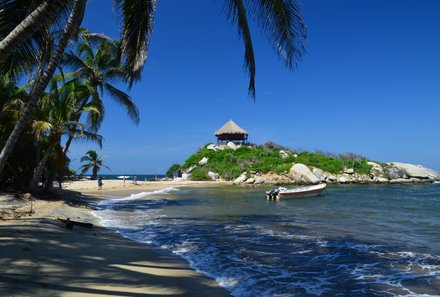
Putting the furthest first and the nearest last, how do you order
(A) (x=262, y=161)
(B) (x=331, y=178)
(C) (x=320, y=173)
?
(A) (x=262, y=161), (C) (x=320, y=173), (B) (x=331, y=178)

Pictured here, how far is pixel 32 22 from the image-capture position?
472 cm

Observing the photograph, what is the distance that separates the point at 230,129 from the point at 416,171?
2986 centimetres

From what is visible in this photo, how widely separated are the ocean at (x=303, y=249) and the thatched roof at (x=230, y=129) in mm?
42697

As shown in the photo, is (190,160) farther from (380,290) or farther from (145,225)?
(380,290)

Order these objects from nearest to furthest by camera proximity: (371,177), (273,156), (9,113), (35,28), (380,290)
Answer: (35,28) → (380,290) → (9,113) → (371,177) → (273,156)

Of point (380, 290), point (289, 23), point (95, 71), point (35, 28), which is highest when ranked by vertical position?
point (95, 71)

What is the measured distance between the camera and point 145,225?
40.7 feet

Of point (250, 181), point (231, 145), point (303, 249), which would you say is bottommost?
point (303, 249)

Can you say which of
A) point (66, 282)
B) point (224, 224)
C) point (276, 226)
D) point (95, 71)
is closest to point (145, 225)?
point (224, 224)

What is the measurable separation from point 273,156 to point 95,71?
3523cm

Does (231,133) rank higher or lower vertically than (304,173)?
higher

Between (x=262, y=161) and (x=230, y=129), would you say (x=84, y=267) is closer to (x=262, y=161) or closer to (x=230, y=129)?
(x=262, y=161)

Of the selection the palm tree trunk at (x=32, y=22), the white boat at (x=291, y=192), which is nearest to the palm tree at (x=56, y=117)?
the palm tree trunk at (x=32, y=22)

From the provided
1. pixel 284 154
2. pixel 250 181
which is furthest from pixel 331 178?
pixel 250 181
